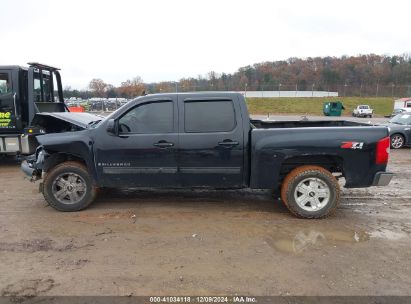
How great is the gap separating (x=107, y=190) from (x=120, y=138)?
1.91 metres

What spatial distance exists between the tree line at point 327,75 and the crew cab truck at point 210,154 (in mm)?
78656

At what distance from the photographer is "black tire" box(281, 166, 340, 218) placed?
549 centimetres

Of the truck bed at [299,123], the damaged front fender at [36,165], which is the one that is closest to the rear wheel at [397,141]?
the truck bed at [299,123]

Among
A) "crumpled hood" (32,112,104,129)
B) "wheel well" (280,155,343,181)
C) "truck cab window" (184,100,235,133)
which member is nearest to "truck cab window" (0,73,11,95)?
"crumpled hood" (32,112,104,129)

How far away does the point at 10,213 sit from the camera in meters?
5.91

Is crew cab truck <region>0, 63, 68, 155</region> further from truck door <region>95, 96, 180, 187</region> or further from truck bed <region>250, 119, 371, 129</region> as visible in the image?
truck bed <region>250, 119, 371, 129</region>

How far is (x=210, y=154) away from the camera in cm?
562

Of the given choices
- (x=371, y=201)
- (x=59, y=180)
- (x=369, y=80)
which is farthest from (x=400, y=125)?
(x=369, y=80)

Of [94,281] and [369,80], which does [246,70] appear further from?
[94,281]

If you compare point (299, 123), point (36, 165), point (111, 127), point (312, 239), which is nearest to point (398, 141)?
point (299, 123)

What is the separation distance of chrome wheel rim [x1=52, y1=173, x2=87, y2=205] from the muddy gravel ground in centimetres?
26

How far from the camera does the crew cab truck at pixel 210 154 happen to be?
17.9 feet

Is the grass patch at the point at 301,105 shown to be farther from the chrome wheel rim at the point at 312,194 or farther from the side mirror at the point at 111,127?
the side mirror at the point at 111,127

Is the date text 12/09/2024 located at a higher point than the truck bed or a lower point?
lower
